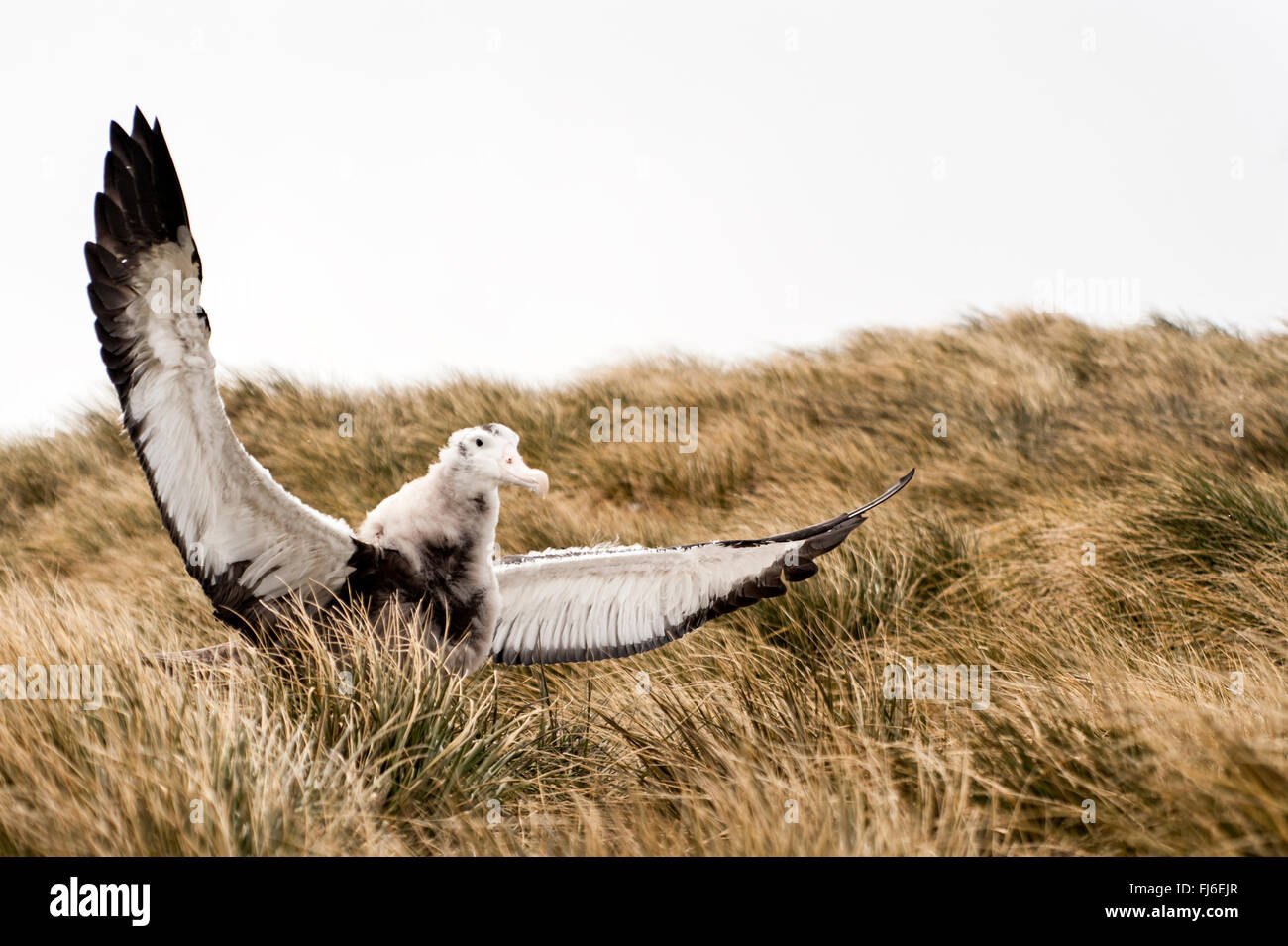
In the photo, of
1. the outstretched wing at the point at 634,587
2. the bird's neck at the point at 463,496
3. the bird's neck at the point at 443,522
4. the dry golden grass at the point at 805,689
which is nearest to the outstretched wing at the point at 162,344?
the bird's neck at the point at 443,522

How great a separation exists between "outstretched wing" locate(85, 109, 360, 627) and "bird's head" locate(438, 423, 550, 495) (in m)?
0.48

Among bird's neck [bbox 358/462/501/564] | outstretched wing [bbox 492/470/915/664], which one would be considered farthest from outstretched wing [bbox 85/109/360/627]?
outstretched wing [bbox 492/470/915/664]

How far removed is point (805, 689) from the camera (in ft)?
12.6

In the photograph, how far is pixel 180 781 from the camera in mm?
2408

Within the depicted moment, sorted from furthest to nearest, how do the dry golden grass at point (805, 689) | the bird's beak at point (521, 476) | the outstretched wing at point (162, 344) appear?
the bird's beak at point (521, 476)
the outstretched wing at point (162, 344)
the dry golden grass at point (805, 689)

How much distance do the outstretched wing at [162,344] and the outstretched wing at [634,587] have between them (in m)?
0.88

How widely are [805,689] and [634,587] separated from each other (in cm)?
77

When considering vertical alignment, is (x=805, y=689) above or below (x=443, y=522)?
below

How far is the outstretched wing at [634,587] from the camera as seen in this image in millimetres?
3555

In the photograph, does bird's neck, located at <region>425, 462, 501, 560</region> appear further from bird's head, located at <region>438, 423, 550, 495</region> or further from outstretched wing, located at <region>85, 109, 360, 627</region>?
outstretched wing, located at <region>85, 109, 360, 627</region>

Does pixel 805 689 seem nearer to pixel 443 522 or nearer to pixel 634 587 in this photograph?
pixel 634 587

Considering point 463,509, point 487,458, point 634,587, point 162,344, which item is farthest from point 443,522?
point 162,344

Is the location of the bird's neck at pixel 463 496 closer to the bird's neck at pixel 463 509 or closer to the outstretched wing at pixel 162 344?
the bird's neck at pixel 463 509

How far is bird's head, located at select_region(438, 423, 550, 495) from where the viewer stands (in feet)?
10.9
